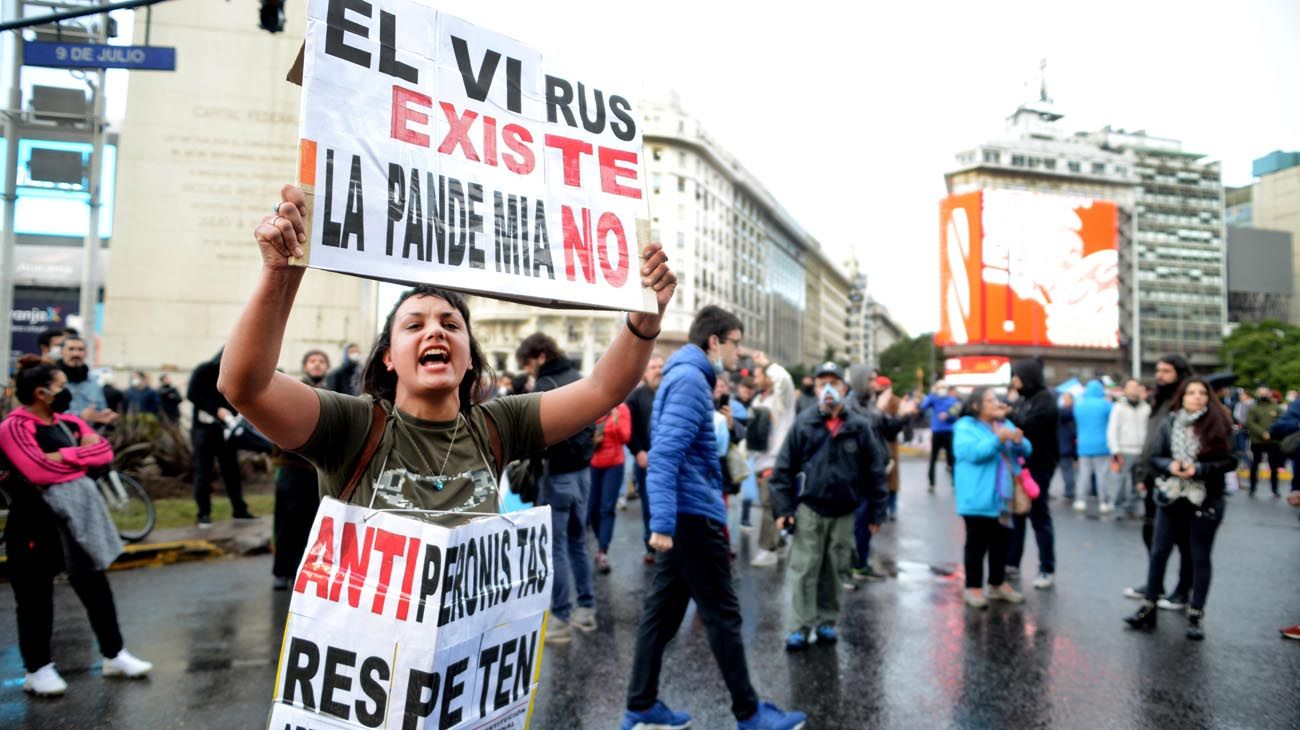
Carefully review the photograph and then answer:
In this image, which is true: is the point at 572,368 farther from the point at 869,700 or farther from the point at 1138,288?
the point at 1138,288

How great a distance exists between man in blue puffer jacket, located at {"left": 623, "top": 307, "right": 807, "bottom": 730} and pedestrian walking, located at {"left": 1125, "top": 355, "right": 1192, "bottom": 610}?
395 centimetres


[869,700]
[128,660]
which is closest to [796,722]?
[869,700]

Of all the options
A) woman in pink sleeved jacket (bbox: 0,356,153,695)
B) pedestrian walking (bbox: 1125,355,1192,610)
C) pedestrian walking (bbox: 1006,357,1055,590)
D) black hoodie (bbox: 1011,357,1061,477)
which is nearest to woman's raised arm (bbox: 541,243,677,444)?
woman in pink sleeved jacket (bbox: 0,356,153,695)

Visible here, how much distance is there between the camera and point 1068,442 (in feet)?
43.7

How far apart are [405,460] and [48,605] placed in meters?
3.82

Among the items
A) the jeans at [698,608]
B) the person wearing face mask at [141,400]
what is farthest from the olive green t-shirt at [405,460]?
the person wearing face mask at [141,400]

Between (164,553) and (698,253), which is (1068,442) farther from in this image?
(698,253)

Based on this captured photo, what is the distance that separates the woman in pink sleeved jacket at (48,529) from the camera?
4457 mm

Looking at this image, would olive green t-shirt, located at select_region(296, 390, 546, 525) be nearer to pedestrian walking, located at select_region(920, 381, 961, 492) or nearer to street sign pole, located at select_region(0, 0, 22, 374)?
street sign pole, located at select_region(0, 0, 22, 374)

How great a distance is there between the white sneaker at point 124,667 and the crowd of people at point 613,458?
0.02 m

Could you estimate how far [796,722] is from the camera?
12.8 ft

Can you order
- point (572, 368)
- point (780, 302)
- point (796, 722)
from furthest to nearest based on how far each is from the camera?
point (780, 302) → point (572, 368) → point (796, 722)

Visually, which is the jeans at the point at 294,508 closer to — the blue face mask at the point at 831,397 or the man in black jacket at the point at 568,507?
the man in black jacket at the point at 568,507

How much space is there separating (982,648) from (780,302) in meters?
102
